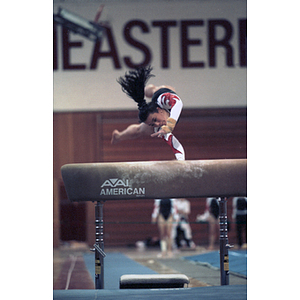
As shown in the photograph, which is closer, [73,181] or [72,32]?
[73,181]

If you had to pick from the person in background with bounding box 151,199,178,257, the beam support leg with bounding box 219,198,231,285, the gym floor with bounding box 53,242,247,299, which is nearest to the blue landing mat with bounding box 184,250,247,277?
the gym floor with bounding box 53,242,247,299

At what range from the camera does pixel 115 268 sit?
4094 mm

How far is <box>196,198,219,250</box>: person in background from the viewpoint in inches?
187

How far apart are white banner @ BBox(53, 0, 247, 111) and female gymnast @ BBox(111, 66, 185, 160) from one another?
127mm

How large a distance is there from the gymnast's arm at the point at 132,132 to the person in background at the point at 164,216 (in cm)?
227

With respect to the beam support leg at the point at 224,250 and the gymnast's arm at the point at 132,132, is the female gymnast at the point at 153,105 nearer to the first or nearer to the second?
the gymnast's arm at the point at 132,132

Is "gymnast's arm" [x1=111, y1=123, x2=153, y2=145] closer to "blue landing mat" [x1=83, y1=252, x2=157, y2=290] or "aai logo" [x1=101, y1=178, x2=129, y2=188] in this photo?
"aai logo" [x1=101, y1=178, x2=129, y2=188]

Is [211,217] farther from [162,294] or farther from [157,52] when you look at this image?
[162,294]

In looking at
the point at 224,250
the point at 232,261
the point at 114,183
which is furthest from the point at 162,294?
the point at 232,261
